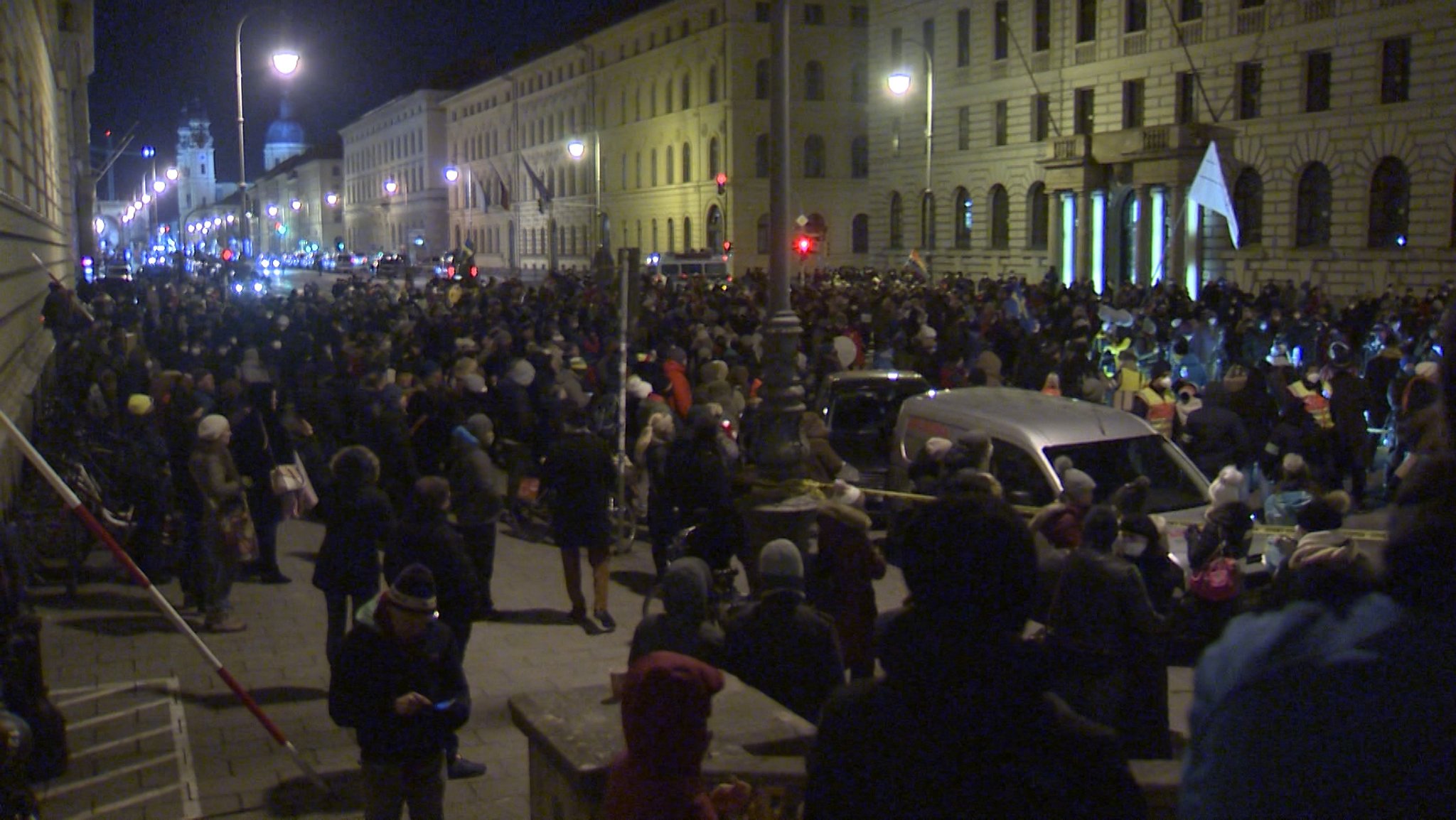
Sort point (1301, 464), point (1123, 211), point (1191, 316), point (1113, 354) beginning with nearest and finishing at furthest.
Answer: point (1301, 464), point (1113, 354), point (1191, 316), point (1123, 211)

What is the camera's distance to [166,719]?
7.56 metres

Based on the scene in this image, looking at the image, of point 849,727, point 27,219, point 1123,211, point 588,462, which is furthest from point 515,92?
point 849,727

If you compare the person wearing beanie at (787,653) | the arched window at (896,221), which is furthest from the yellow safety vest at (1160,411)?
the arched window at (896,221)

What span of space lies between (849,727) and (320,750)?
5.49 metres

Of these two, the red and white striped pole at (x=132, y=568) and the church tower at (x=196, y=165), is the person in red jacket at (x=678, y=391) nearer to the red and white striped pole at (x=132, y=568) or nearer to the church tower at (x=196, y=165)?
the red and white striped pole at (x=132, y=568)

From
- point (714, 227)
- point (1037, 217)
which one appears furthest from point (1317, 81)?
point (714, 227)

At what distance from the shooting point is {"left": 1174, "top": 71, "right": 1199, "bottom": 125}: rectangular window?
1682 inches

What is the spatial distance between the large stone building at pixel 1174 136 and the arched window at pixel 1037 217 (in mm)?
81

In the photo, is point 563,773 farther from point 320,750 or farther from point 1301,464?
point 1301,464

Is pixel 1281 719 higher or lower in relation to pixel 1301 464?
higher

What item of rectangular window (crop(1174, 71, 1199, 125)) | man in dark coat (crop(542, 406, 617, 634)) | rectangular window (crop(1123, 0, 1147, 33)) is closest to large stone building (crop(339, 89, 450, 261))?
rectangular window (crop(1123, 0, 1147, 33))

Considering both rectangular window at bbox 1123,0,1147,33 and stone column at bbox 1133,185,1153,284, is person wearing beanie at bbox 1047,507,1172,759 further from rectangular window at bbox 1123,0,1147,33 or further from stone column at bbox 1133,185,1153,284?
rectangular window at bbox 1123,0,1147,33

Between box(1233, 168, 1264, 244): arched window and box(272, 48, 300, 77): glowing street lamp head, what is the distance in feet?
86.9

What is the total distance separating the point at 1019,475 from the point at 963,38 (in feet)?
150
